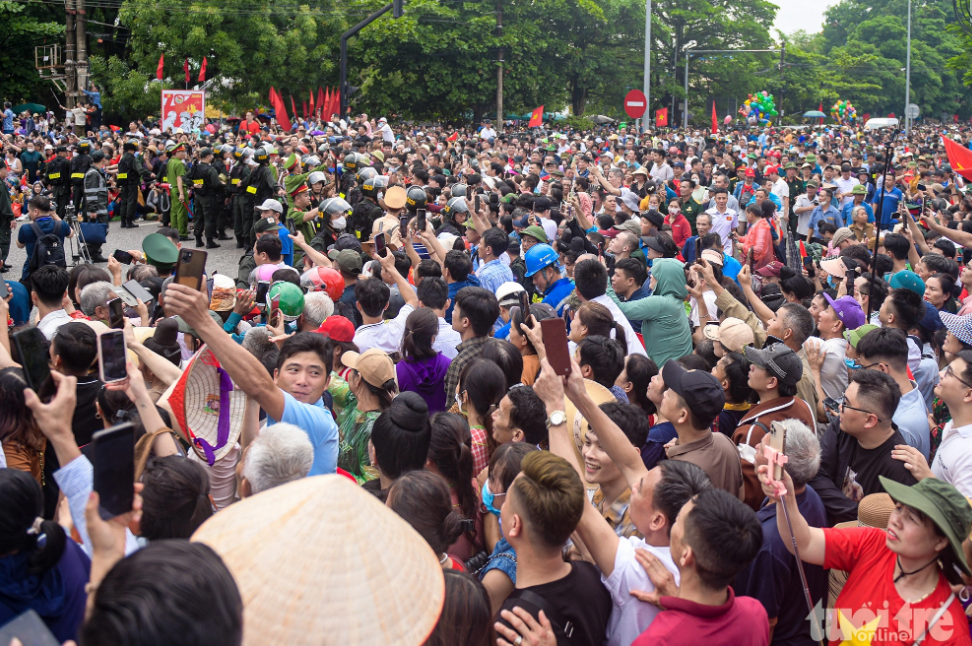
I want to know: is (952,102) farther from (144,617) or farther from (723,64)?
(144,617)

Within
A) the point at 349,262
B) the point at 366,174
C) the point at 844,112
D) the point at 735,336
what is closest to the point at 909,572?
the point at 735,336

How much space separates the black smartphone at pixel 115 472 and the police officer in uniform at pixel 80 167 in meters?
15.4

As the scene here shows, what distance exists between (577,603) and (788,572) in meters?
0.97

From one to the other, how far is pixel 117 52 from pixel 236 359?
1595 inches

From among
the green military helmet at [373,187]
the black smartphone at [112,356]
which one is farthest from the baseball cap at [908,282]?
the green military helmet at [373,187]

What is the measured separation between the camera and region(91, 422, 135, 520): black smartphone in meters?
2.13

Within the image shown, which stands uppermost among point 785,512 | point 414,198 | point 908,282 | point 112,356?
point 414,198

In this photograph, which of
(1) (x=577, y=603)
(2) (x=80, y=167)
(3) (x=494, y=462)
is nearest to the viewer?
(1) (x=577, y=603)

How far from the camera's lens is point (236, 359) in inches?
127

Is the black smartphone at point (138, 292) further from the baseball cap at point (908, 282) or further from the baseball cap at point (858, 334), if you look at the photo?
the baseball cap at point (908, 282)

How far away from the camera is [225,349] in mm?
3188

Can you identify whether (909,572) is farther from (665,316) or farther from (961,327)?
(665,316)

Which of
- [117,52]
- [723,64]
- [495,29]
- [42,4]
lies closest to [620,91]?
[723,64]

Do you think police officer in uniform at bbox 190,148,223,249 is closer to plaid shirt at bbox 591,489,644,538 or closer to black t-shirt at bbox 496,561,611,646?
plaid shirt at bbox 591,489,644,538
